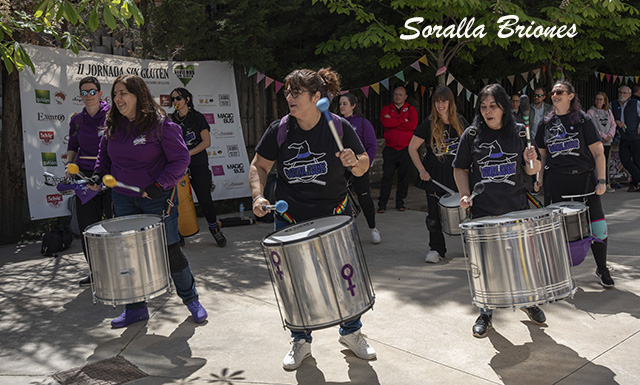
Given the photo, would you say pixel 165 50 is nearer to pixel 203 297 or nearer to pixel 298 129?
pixel 203 297

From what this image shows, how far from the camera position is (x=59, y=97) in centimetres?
830

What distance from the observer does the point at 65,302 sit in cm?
555

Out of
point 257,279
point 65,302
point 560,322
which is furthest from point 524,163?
point 65,302

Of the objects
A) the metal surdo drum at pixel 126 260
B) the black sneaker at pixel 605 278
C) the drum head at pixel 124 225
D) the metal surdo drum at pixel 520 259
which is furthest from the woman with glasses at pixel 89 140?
the black sneaker at pixel 605 278

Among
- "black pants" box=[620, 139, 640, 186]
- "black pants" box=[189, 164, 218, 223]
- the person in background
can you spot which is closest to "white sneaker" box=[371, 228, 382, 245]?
"black pants" box=[189, 164, 218, 223]

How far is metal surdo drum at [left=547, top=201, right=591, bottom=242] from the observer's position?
512 cm

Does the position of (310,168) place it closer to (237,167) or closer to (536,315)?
(536,315)

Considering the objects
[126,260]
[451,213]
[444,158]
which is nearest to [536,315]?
[451,213]

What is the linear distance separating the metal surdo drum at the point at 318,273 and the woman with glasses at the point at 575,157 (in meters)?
2.42

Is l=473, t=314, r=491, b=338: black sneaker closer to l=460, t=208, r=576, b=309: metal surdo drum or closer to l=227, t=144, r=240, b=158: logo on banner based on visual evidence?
l=460, t=208, r=576, b=309: metal surdo drum

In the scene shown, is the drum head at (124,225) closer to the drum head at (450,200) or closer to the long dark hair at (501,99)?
the long dark hair at (501,99)

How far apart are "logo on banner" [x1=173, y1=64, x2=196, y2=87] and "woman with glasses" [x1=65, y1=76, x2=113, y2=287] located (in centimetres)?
374

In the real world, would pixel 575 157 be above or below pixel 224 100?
below

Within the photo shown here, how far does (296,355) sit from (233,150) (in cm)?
624
